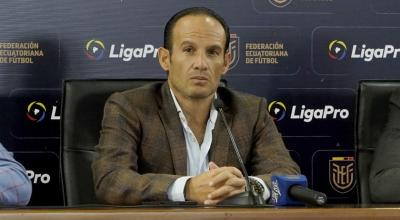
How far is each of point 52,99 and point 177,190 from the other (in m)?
1.40

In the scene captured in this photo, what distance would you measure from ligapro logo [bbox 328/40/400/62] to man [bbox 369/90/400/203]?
3.23ft

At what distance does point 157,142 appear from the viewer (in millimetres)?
2627

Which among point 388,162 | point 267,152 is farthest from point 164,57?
point 388,162

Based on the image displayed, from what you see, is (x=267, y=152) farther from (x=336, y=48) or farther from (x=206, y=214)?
(x=206, y=214)

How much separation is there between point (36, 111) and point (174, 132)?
1.12 metres

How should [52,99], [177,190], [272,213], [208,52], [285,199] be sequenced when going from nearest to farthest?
[272,213], [285,199], [177,190], [208,52], [52,99]

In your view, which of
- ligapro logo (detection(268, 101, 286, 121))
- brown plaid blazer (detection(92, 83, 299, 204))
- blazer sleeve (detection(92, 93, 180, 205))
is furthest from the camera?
ligapro logo (detection(268, 101, 286, 121))

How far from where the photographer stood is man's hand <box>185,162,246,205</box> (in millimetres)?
2213

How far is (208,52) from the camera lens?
108 inches

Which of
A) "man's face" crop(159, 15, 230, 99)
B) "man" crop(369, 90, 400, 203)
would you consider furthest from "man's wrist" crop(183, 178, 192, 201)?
"man" crop(369, 90, 400, 203)

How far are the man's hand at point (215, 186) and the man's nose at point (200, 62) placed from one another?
0.52 meters

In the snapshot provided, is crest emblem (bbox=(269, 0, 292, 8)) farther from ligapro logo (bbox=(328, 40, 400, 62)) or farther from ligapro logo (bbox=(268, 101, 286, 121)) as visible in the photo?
ligapro logo (bbox=(268, 101, 286, 121))

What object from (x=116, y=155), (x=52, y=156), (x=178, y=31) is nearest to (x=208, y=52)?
(x=178, y=31)

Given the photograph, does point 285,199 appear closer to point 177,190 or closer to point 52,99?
point 177,190
